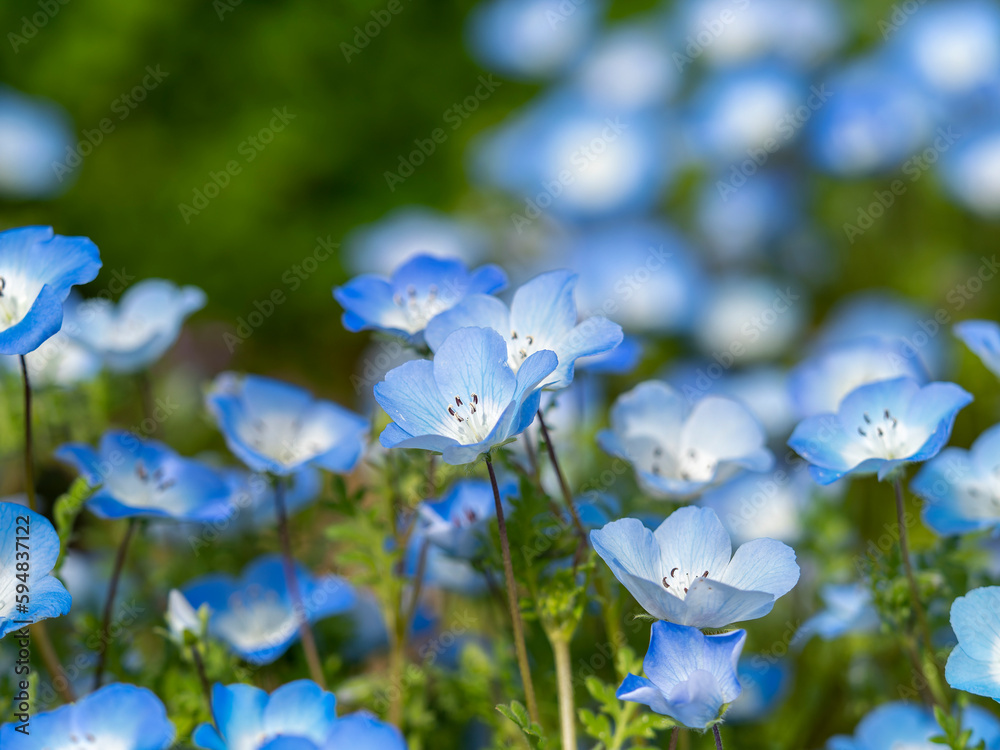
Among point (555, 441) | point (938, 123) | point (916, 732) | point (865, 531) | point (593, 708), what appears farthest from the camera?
point (938, 123)

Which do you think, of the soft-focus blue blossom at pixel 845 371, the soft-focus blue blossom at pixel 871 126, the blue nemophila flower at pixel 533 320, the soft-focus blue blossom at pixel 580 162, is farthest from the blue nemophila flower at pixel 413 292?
the soft-focus blue blossom at pixel 580 162

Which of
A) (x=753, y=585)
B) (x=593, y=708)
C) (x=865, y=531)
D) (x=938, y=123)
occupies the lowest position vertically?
(x=865, y=531)

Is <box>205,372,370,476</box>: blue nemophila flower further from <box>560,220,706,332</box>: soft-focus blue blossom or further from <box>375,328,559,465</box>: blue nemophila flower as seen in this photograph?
<box>560,220,706,332</box>: soft-focus blue blossom

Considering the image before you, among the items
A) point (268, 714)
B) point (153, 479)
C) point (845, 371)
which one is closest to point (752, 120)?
point (845, 371)

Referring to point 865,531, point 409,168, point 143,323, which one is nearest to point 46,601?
point 143,323

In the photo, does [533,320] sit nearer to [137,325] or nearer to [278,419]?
[278,419]

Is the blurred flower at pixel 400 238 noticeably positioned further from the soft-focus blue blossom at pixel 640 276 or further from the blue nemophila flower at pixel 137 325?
the blue nemophila flower at pixel 137 325

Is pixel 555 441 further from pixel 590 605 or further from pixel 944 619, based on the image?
pixel 944 619

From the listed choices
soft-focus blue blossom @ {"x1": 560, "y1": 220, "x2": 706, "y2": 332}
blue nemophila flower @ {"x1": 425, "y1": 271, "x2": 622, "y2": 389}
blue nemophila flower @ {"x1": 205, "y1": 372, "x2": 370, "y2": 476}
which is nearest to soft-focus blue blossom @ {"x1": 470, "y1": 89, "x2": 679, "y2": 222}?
soft-focus blue blossom @ {"x1": 560, "y1": 220, "x2": 706, "y2": 332}
